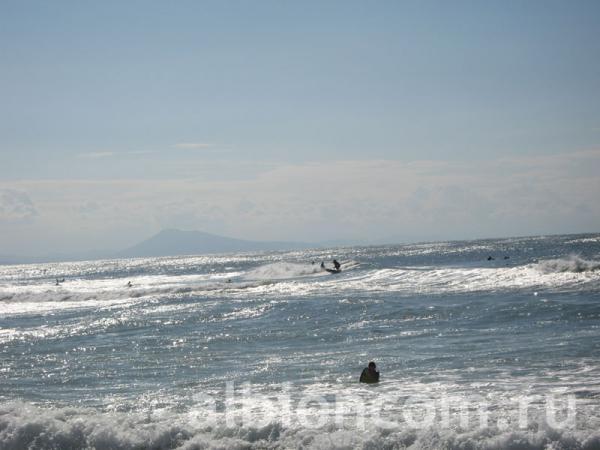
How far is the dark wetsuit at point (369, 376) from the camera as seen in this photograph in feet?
66.4

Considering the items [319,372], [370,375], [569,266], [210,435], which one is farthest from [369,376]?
[569,266]

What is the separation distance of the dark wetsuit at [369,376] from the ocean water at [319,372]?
0.31m

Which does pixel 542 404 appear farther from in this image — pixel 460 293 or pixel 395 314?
pixel 460 293

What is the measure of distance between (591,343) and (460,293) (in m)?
18.8

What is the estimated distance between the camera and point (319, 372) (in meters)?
22.2

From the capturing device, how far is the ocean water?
1548cm

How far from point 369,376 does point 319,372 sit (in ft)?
7.81

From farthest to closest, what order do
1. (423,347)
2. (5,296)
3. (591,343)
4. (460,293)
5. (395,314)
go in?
1. (5,296)
2. (460,293)
3. (395,314)
4. (423,347)
5. (591,343)

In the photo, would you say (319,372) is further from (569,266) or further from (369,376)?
(569,266)

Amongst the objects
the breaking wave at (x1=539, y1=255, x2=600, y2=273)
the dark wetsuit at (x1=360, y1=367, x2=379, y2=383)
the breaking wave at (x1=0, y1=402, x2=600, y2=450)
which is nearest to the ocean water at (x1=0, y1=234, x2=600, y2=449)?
the breaking wave at (x1=0, y1=402, x2=600, y2=450)

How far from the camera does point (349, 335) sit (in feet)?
98.1

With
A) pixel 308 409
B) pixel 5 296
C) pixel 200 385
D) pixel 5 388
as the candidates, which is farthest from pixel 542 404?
pixel 5 296

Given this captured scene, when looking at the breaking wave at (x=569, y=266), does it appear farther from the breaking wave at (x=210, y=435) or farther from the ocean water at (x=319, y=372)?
the breaking wave at (x=210, y=435)

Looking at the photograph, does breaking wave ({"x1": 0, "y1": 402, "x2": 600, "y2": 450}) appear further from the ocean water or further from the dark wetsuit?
the dark wetsuit
